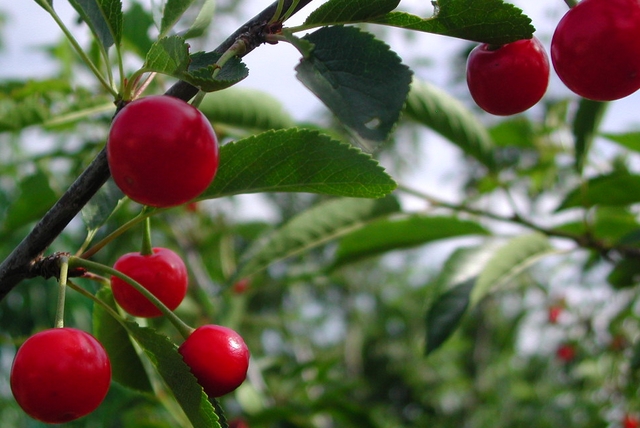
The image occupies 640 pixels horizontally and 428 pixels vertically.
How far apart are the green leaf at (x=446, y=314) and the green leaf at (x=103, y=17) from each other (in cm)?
104

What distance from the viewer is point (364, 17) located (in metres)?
0.81

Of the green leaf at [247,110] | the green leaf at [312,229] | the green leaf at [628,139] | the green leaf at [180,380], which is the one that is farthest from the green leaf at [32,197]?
the green leaf at [628,139]

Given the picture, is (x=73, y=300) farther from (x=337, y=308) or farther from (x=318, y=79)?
(x=337, y=308)

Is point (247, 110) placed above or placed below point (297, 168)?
above

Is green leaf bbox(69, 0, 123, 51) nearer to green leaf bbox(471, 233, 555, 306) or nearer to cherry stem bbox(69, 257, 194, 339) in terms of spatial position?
cherry stem bbox(69, 257, 194, 339)

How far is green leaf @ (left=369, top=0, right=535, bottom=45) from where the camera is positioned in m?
0.79

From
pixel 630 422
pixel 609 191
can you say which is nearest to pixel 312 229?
pixel 609 191

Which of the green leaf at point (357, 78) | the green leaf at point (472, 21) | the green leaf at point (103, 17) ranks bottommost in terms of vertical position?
the green leaf at point (357, 78)

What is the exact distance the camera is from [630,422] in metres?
4.51

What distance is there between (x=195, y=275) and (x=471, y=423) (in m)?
8.53

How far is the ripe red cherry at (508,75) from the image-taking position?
3.12ft

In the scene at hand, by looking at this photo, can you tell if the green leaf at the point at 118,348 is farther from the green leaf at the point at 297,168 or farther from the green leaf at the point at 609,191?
the green leaf at the point at 609,191

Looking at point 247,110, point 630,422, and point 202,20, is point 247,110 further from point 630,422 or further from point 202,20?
point 630,422

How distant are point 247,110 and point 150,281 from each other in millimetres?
1098
